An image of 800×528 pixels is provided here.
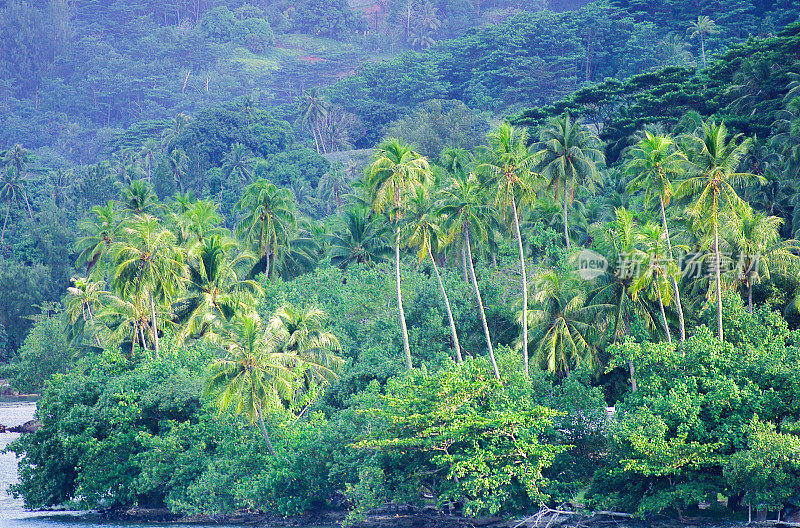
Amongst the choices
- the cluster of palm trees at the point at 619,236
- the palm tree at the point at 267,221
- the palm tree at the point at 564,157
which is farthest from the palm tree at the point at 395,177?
the palm tree at the point at 267,221

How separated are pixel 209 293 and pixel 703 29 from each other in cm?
7762

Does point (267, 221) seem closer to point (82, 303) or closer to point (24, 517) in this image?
point (82, 303)

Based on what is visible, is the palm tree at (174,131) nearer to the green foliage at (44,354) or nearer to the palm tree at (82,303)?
the green foliage at (44,354)

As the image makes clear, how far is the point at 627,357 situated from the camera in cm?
3300

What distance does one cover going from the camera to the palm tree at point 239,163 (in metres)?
109

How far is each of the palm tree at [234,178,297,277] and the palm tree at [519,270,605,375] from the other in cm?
2185

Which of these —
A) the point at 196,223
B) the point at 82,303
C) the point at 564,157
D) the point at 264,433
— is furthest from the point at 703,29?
the point at 264,433

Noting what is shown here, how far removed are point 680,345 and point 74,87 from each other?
182 m

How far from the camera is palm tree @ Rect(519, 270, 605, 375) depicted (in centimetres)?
3928

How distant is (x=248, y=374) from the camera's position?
34688 mm

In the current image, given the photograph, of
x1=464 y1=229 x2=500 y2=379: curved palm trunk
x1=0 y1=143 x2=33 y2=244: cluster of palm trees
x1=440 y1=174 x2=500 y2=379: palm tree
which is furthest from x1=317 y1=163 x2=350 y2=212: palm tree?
x1=440 y1=174 x2=500 y2=379: palm tree

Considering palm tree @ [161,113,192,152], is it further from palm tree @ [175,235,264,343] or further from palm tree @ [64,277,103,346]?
palm tree @ [175,235,264,343]

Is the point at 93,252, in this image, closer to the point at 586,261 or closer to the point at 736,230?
the point at 586,261

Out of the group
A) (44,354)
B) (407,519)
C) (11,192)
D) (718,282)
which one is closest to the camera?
(407,519)
